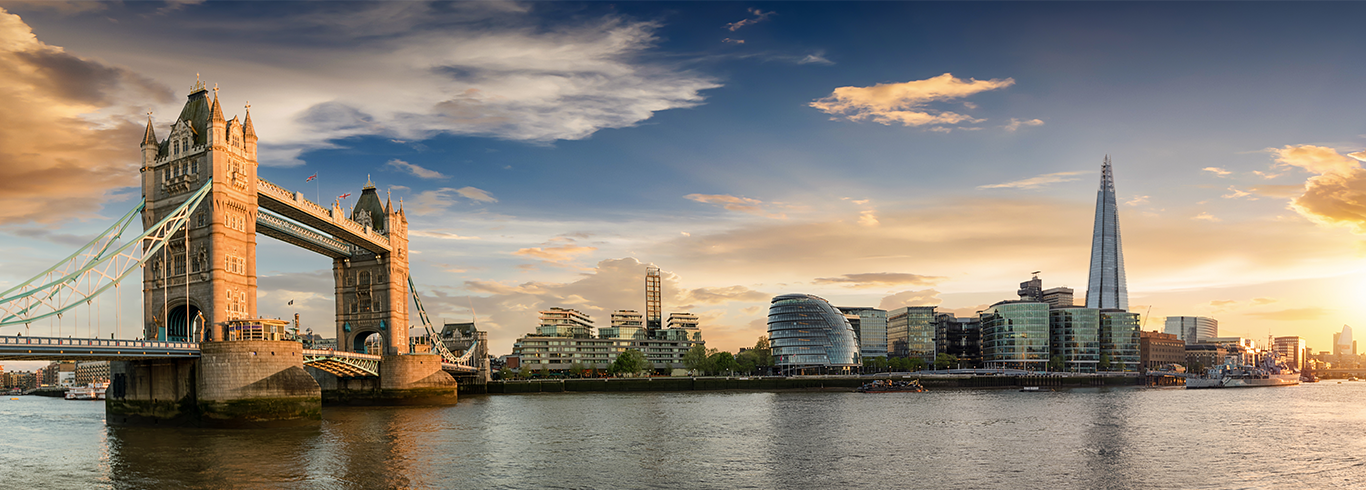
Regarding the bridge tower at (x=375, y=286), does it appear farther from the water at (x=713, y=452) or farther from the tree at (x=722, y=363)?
the tree at (x=722, y=363)

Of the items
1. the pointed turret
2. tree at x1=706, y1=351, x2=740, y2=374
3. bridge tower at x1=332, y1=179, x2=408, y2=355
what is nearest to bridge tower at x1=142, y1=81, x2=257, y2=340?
the pointed turret

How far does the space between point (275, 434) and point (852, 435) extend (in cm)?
3679

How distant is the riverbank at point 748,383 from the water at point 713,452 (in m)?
66.8

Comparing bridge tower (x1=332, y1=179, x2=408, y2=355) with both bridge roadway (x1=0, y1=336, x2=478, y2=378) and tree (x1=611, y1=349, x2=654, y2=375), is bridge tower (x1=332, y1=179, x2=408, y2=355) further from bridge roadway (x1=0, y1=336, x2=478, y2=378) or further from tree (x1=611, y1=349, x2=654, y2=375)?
tree (x1=611, y1=349, x2=654, y2=375)

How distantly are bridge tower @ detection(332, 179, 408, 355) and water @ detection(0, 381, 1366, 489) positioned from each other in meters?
27.9

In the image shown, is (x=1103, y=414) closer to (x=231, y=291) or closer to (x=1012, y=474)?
(x=1012, y=474)

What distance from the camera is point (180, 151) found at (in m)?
65.6

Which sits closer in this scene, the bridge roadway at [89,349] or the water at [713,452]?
the water at [713,452]

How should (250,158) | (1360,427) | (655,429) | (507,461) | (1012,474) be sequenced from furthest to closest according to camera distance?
1. (250,158)
2. (1360,427)
3. (655,429)
4. (507,461)
5. (1012,474)

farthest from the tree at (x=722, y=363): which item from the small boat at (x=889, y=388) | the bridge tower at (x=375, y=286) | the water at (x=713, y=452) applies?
the water at (x=713, y=452)

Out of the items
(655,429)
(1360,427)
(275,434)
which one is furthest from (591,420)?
(1360,427)

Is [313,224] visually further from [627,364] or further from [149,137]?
[627,364]

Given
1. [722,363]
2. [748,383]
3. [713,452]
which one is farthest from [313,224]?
[722,363]

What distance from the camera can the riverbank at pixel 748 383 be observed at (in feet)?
463
